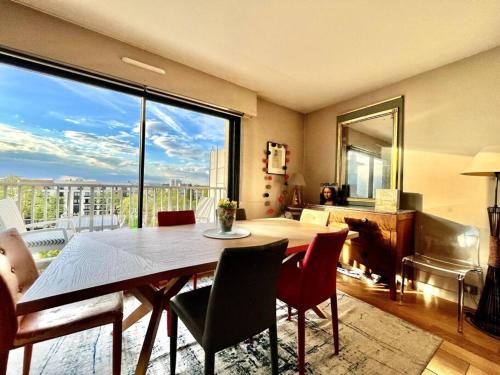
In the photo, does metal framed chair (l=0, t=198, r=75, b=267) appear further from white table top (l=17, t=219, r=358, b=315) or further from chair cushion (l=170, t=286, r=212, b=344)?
chair cushion (l=170, t=286, r=212, b=344)

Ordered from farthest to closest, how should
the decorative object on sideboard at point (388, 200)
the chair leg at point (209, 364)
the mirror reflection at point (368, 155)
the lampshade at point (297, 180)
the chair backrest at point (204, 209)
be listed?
1. the chair backrest at point (204, 209)
2. the lampshade at point (297, 180)
3. the mirror reflection at point (368, 155)
4. the decorative object on sideboard at point (388, 200)
5. the chair leg at point (209, 364)

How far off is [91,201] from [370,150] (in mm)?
4064

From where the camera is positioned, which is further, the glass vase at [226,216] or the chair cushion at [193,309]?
the glass vase at [226,216]

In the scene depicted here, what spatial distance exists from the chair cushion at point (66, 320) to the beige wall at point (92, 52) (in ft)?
6.54

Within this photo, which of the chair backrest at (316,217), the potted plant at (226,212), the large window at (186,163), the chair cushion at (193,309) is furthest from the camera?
the large window at (186,163)

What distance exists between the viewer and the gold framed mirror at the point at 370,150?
9.06 feet

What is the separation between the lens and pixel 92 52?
1994mm

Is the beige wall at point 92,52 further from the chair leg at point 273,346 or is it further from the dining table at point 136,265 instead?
the chair leg at point 273,346

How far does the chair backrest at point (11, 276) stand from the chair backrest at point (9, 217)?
107cm

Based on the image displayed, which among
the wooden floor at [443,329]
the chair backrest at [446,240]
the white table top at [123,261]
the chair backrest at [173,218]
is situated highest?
the chair backrest at [173,218]

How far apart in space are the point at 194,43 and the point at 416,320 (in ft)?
10.8

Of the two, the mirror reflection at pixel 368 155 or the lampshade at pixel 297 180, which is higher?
the mirror reflection at pixel 368 155

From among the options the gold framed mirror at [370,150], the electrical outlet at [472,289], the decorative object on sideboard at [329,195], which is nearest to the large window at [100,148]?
the decorative object on sideboard at [329,195]

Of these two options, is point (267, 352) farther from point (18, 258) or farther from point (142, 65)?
Answer: point (142, 65)
